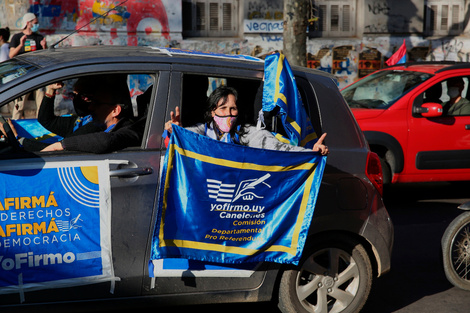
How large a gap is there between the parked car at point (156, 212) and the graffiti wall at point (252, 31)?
899 centimetres

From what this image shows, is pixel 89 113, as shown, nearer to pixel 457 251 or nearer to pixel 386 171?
pixel 457 251

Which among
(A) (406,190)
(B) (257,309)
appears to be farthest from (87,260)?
(A) (406,190)

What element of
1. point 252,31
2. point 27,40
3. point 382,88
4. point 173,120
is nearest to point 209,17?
point 252,31

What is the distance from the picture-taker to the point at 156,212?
377 centimetres

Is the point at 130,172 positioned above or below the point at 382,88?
above

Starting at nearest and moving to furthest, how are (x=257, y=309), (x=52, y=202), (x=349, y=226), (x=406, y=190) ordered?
(x=52, y=202) → (x=349, y=226) → (x=257, y=309) → (x=406, y=190)

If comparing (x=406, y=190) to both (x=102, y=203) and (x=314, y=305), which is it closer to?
(x=314, y=305)

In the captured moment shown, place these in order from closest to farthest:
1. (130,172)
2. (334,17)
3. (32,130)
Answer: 1. (130,172)
2. (32,130)
3. (334,17)

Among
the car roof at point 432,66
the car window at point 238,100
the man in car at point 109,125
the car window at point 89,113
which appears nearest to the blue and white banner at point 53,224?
the man in car at point 109,125

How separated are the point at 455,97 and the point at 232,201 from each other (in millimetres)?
5687

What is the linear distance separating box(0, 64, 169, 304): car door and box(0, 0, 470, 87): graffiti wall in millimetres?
9264

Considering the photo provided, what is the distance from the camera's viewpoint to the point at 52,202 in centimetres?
356

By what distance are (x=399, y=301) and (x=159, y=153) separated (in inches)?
95.1

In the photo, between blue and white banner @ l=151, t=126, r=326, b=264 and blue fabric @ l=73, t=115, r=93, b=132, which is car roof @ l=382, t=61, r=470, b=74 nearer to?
blue and white banner @ l=151, t=126, r=326, b=264
